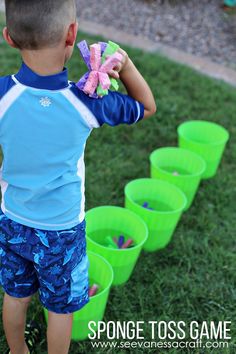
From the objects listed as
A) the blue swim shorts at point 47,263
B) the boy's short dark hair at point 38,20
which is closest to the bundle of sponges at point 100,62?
the boy's short dark hair at point 38,20

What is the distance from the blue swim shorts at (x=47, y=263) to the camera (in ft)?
4.68

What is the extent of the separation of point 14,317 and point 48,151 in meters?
0.68

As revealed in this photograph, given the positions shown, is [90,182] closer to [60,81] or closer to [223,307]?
[223,307]

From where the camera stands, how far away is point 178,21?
18.4ft

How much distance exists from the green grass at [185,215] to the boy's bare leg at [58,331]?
0.33m

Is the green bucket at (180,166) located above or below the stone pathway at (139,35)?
above

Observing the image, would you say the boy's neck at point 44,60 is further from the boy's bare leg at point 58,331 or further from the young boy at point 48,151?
the boy's bare leg at point 58,331

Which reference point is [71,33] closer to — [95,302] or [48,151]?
[48,151]

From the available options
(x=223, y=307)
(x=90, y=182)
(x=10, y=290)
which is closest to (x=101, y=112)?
(x=10, y=290)

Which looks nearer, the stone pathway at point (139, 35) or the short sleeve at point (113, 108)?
the short sleeve at point (113, 108)

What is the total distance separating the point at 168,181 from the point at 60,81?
1.51 m

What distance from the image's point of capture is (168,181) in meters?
2.67

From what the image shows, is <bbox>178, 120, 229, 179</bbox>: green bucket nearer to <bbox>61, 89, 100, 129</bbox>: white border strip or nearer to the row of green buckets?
the row of green buckets

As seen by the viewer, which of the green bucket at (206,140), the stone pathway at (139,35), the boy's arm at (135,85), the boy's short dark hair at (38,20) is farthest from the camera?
the stone pathway at (139,35)
